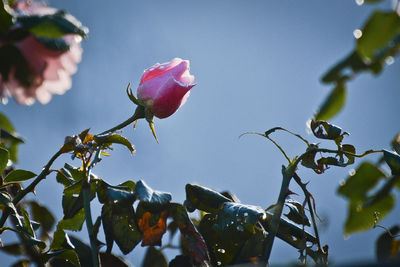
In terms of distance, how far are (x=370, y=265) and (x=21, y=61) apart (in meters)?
0.24

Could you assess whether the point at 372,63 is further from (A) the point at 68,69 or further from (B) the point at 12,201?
(B) the point at 12,201

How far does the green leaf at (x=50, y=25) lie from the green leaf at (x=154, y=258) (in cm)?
32

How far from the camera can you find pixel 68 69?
0.33m

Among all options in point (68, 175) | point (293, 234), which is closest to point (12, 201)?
point (68, 175)

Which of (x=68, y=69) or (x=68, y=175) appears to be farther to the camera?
(x=68, y=175)

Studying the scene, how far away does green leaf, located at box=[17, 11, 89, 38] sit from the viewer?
0.89 ft

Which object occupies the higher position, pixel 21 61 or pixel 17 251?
pixel 21 61

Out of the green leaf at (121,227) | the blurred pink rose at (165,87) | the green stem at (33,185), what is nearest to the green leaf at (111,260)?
the green leaf at (121,227)

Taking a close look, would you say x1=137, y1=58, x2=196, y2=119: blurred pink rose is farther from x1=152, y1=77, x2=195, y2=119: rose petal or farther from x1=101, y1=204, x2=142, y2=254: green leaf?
x1=101, y1=204, x2=142, y2=254: green leaf

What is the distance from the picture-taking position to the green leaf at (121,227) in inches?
18.1

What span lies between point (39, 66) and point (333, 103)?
0.19m

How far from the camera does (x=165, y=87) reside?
2.03 feet

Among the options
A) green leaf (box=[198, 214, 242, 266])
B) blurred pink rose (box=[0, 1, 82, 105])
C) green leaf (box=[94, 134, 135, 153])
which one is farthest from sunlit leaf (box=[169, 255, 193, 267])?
blurred pink rose (box=[0, 1, 82, 105])

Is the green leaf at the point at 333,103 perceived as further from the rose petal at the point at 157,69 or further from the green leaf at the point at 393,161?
the rose petal at the point at 157,69
